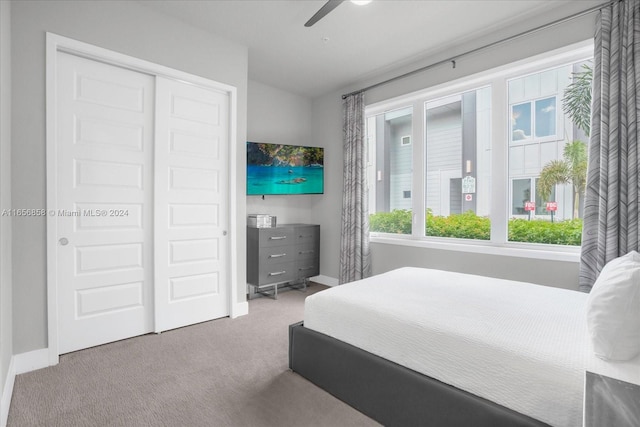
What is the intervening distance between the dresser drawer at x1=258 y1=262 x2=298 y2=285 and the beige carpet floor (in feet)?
Answer: 3.86

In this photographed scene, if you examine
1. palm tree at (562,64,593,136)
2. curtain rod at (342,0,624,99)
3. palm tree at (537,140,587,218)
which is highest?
curtain rod at (342,0,624,99)

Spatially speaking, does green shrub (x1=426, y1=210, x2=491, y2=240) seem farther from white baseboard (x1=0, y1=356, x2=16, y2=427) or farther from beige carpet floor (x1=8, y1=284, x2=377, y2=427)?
white baseboard (x1=0, y1=356, x2=16, y2=427)

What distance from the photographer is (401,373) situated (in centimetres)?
162

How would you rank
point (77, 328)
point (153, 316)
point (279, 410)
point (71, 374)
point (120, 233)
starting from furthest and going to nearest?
point (153, 316) < point (120, 233) < point (77, 328) < point (71, 374) < point (279, 410)

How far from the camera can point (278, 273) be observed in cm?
422

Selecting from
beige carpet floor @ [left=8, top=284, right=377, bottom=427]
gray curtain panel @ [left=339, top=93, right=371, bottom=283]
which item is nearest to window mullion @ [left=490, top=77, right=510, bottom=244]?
gray curtain panel @ [left=339, top=93, right=371, bottom=283]

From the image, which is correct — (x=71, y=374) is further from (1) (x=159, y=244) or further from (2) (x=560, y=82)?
(2) (x=560, y=82)

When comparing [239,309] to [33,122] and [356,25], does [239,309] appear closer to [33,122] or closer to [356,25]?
[33,122]

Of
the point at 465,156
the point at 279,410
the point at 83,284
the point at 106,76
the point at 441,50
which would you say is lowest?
the point at 279,410

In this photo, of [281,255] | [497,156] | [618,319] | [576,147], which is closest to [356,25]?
[497,156]

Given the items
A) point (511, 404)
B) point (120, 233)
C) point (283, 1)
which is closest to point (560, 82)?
point (283, 1)

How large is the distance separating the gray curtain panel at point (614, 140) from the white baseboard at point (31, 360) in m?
4.09

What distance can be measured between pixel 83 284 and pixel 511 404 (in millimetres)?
2939

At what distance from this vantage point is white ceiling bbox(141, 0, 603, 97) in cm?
276
